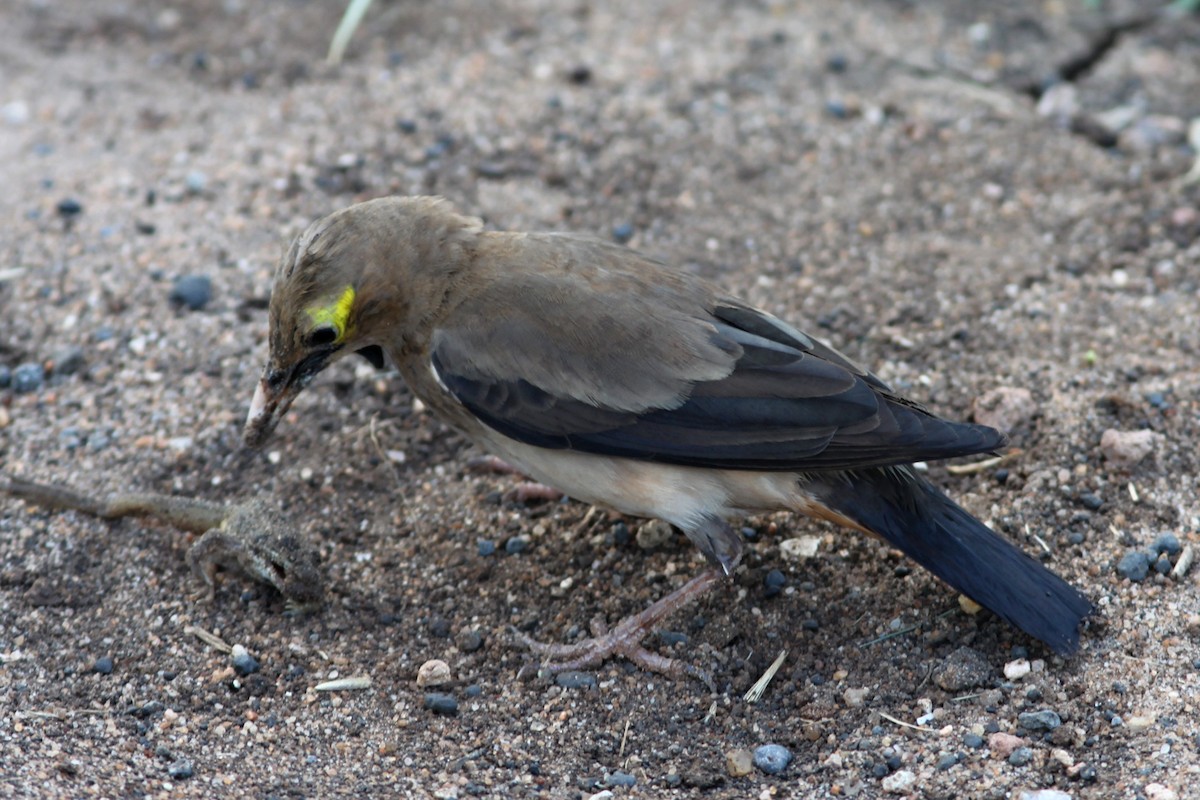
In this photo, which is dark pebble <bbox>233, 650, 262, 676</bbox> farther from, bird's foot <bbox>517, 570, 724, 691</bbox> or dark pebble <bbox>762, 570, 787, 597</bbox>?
dark pebble <bbox>762, 570, 787, 597</bbox>

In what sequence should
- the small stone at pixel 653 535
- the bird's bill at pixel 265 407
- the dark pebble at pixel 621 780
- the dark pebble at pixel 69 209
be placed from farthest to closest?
the dark pebble at pixel 69 209
the small stone at pixel 653 535
the bird's bill at pixel 265 407
the dark pebble at pixel 621 780

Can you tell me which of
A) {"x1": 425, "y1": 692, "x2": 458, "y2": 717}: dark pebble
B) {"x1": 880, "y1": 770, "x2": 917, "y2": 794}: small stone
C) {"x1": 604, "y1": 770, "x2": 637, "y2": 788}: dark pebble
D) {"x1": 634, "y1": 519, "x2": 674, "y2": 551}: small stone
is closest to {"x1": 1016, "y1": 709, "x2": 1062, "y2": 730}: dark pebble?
{"x1": 880, "y1": 770, "x2": 917, "y2": 794}: small stone

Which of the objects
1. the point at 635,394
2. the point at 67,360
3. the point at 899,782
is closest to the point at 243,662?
the point at 635,394

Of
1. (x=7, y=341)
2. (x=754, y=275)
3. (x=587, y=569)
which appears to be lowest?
(x=7, y=341)

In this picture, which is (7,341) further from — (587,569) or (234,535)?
(587,569)

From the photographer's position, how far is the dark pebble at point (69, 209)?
22.2ft

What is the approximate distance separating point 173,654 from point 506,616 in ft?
3.95

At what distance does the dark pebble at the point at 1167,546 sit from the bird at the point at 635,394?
558 millimetres

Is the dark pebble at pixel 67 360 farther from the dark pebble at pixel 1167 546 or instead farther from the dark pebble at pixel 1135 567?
the dark pebble at pixel 1167 546

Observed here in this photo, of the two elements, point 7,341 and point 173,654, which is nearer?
point 173,654

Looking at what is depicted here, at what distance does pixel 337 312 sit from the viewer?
4691 millimetres

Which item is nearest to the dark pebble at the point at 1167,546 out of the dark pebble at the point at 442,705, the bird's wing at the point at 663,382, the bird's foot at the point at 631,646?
the bird's wing at the point at 663,382

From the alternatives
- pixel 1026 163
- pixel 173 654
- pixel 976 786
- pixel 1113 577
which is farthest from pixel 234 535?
pixel 1026 163

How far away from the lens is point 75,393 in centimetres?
577
